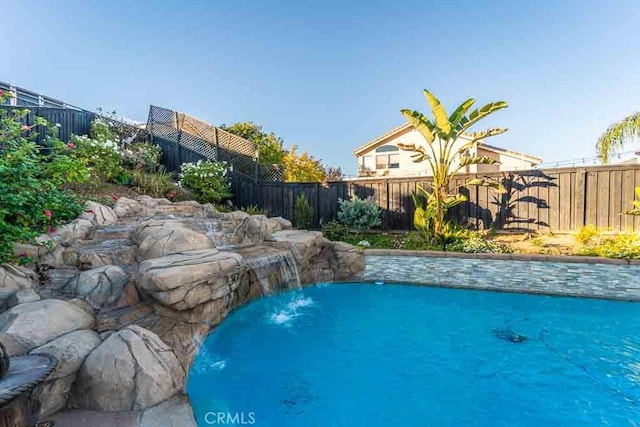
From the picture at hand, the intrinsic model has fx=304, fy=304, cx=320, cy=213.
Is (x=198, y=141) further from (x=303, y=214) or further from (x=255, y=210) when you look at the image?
(x=303, y=214)

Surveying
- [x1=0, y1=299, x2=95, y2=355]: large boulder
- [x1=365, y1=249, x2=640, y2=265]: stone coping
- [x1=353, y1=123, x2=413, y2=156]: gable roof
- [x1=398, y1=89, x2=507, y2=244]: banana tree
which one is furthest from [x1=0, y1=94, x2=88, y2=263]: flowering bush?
[x1=353, y1=123, x2=413, y2=156]: gable roof

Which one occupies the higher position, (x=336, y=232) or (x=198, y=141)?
(x=198, y=141)

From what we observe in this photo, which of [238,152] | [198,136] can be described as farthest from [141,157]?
[238,152]

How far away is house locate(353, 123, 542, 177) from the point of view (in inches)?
710

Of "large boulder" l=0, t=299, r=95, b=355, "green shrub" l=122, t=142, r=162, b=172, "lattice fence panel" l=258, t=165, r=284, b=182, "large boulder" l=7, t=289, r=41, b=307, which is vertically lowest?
"large boulder" l=0, t=299, r=95, b=355

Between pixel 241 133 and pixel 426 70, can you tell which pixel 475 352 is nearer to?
pixel 426 70

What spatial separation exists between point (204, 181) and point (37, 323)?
779 cm

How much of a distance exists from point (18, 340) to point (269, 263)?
3465 millimetres

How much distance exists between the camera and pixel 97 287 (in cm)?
392

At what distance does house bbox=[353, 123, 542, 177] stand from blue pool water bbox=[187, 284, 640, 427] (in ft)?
45.9

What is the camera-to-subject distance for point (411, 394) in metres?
3.34

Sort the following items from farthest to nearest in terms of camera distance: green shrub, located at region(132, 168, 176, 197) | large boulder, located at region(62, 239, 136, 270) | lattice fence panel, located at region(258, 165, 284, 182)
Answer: lattice fence panel, located at region(258, 165, 284, 182)
green shrub, located at region(132, 168, 176, 197)
large boulder, located at region(62, 239, 136, 270)

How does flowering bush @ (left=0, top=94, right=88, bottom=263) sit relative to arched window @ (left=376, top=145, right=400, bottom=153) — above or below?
below

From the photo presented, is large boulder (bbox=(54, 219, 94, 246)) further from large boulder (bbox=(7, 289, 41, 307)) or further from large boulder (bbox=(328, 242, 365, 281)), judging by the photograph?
large boulder (bbox=(328, 242, 365, 281))
